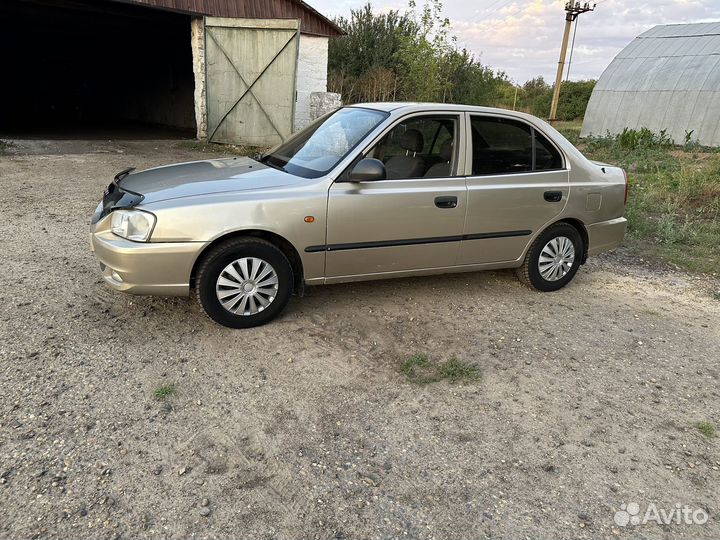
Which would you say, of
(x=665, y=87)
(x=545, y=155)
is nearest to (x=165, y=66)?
(x=665, y=87)

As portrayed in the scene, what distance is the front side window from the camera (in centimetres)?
424

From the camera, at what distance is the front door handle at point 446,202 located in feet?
14.0

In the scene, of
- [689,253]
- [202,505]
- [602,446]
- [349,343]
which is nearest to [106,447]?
[202,505]

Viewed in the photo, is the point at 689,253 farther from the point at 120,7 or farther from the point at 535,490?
the point at 120,7

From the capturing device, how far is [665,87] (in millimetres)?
16984

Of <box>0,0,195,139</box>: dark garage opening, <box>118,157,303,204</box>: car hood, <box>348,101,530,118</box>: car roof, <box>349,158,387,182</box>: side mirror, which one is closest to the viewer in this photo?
<box>118,157,303,204</box>: car hood

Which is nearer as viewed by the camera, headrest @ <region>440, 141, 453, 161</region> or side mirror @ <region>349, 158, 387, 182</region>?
side mirror @ <region>349, 158, 387, 182</region>

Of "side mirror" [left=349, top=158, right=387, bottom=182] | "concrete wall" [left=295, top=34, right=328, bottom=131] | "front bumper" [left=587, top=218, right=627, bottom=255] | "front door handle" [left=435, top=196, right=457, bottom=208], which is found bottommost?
"front bumper" [left=587, top=218, right=627, bottom=255]

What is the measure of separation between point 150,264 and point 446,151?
2.54 metres

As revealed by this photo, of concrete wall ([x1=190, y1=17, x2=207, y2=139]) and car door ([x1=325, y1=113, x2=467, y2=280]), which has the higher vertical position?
concrete wall ([x1=190, y1=17, x2=207, y2=139])

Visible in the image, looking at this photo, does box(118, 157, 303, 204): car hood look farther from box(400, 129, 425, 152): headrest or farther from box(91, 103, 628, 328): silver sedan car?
box(400, 129, 425, 152): headrest

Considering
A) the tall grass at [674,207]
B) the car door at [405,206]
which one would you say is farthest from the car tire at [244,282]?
the tall grass at [674,207]

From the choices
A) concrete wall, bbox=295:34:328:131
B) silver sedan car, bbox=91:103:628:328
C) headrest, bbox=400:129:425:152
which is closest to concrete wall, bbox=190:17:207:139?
concrete wall, bbox=295:34:328:131

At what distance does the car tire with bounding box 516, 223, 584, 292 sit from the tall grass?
2.05 metres
